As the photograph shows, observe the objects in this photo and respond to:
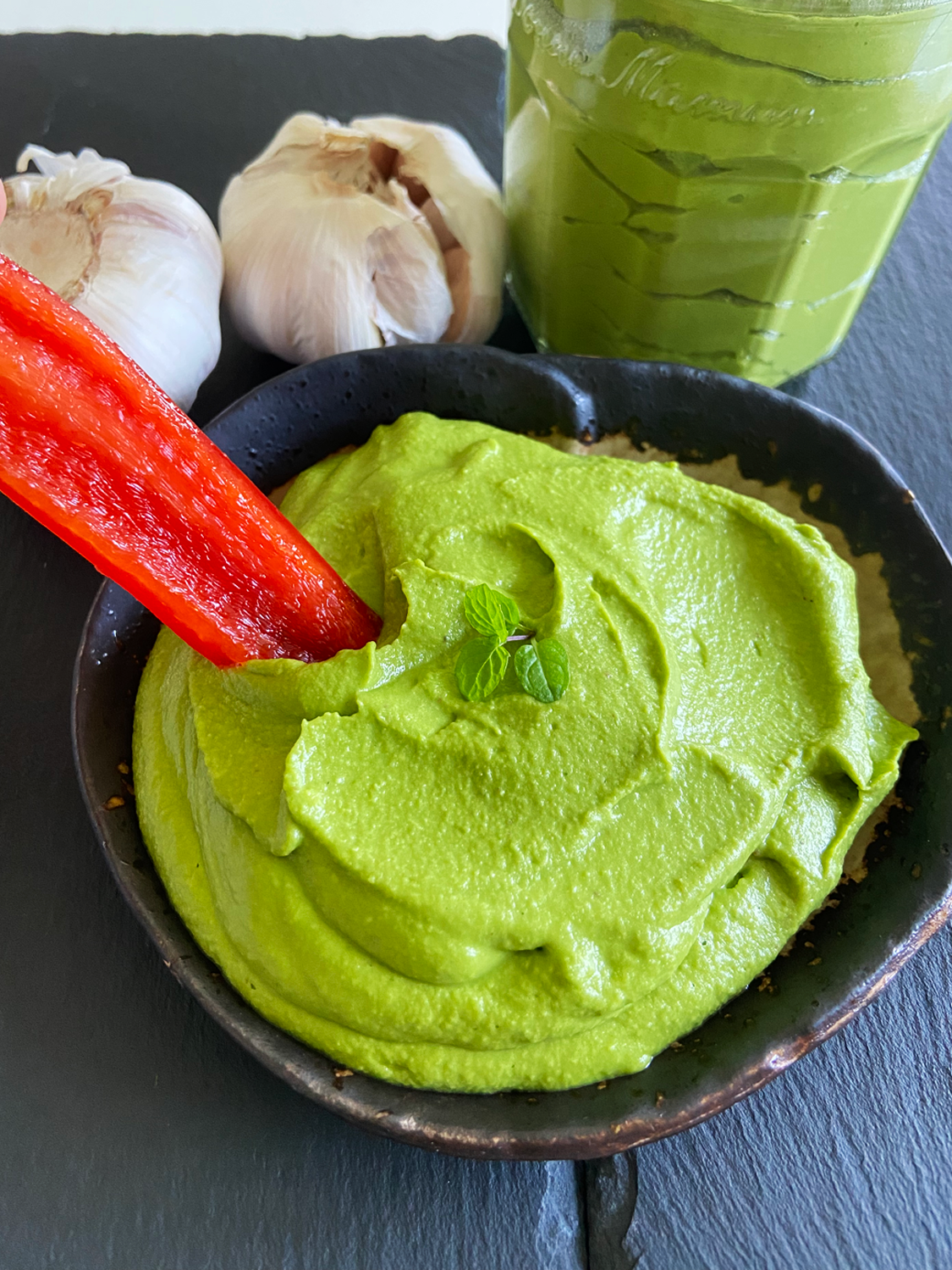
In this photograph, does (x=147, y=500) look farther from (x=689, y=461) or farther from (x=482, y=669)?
(x=689, y=461)

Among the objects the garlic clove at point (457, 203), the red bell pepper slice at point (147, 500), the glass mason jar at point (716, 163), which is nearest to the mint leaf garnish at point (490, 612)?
the red bell pepper slice at point (147, 500)

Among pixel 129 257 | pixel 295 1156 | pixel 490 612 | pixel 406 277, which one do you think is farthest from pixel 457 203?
pixel 295 1156

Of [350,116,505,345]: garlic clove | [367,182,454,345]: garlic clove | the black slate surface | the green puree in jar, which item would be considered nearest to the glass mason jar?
[350,116,505,345]: garlic clove

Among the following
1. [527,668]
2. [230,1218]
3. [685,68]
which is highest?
[685,68]

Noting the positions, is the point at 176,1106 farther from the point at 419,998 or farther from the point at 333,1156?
the point at 419,998

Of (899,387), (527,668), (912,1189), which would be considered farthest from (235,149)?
(912,1189)
